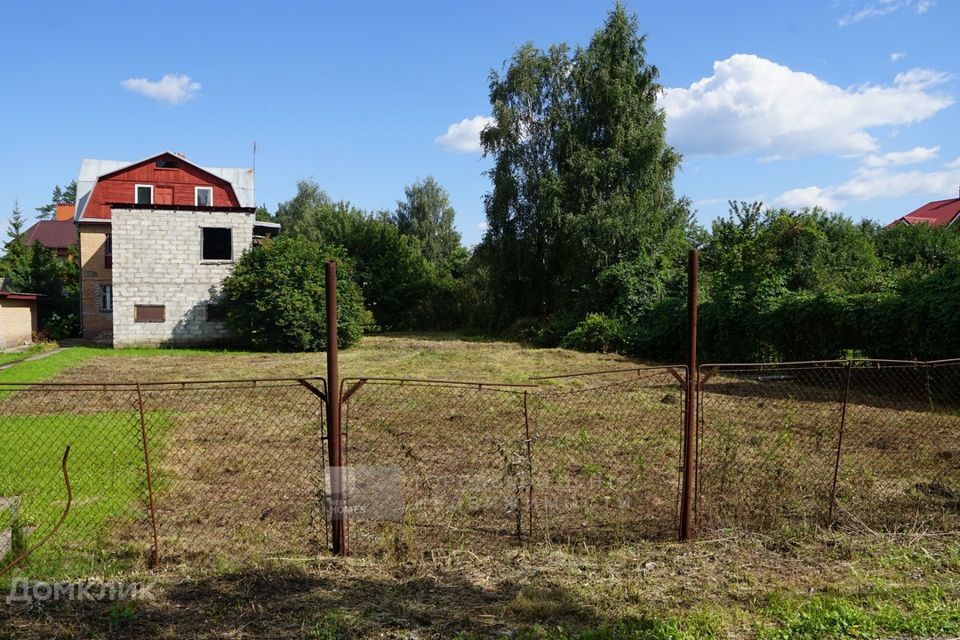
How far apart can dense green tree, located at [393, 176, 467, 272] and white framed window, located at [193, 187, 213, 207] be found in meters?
24.4

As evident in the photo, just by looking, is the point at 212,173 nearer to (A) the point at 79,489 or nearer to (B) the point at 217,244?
(B) the point at 217,244

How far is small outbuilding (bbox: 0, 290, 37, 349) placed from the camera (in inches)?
934

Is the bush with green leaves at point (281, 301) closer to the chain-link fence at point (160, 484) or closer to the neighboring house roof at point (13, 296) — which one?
the neighboring house roof at point (13, 296)

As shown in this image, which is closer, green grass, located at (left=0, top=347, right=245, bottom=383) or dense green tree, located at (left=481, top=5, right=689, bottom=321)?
green grass, located at (left=0, top=347, right=245, bottom=383)

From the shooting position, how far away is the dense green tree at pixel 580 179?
25.0m

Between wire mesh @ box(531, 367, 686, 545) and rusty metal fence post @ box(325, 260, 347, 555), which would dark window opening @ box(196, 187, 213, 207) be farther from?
rusty metal fence post @ box(325, 260, 347, 555)

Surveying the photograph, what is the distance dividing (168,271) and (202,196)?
6.55m

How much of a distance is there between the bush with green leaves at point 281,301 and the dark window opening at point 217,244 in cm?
112

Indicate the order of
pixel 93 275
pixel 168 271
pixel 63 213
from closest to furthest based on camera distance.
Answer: pixel 168 271 < pixel 93 275 < pixel 63 213

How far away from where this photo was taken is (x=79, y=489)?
6324 mm

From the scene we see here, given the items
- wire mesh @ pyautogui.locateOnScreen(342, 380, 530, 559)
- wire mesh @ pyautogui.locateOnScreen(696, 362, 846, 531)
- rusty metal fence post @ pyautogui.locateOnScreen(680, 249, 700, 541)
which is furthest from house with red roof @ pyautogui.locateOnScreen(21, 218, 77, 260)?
rusty metal fence post @ pyautogui.locateOnScreen(680, 249, 700, 541)

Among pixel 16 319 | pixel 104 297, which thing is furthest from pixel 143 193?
pixel 16 319

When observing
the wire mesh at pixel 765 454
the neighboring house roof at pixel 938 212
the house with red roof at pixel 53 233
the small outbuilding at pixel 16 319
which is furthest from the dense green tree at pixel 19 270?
the neighboring house roof at pixel 938 212

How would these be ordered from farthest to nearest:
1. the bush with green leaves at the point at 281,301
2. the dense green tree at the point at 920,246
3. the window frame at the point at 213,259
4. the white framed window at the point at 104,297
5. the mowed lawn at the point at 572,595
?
the dense green tree at the point at 920,246 → the white framed window at the point at 104,297 → the window frame at the point at 213,259 → the bush with green leaves at the point at 281,301 → the mowed lawn at the point at 572,595
